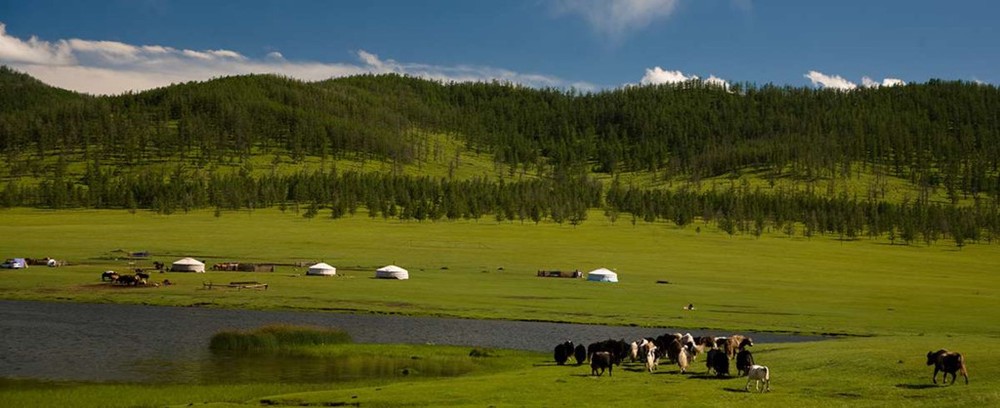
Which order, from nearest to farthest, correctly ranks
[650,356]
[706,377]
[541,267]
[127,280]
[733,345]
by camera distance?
[706,377], [650,356], [733,345], [127,280], [541,267]

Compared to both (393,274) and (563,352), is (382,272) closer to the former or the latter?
(393,274)

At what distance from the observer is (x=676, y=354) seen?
4719 centimetres

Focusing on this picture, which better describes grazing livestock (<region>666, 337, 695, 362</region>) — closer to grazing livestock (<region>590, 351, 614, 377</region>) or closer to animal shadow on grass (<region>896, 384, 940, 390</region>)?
grazing livestock (<region>590, 351, 614, 377</region>)

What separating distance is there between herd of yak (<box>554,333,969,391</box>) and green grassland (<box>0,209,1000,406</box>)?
3.08 ft

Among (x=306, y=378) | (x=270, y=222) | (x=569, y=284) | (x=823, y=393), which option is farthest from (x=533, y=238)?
(x=823, y=393)

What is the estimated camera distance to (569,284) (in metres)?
106

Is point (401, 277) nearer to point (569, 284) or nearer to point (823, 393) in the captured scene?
point (569, 284)

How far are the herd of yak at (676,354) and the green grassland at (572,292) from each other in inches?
36.9

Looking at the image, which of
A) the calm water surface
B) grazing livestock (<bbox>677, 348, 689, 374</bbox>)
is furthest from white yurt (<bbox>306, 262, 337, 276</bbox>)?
grazing livestock (<bbox>677, 348, 689, 374</bbox>)

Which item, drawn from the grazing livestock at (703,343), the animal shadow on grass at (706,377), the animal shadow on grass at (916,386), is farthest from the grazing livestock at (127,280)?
the animal shadow on grass at (916,386)

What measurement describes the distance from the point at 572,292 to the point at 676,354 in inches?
1970

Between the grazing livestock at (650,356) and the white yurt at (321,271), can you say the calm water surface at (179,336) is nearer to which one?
the grazing livestock at (650,356)

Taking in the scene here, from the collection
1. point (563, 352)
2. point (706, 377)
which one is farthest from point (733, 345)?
point (563, 352)

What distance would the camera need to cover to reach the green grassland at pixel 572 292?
38031 millimetres
